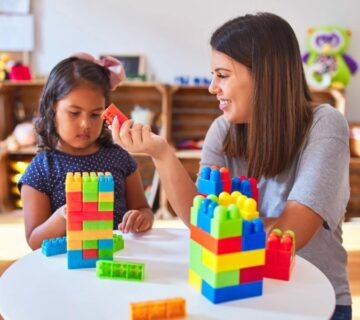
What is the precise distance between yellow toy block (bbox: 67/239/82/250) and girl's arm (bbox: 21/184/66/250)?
203 mm

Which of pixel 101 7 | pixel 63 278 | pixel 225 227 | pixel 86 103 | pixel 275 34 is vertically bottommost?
pixel 63 278

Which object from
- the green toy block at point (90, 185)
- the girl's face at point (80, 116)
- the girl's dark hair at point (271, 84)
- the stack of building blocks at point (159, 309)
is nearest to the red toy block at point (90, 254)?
the green toy block at point (90, 185)

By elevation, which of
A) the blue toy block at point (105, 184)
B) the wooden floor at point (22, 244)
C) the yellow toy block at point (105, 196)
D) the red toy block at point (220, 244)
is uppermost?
the blue toy block at point (105, 184)

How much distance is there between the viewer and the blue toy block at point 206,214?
74 centimetres

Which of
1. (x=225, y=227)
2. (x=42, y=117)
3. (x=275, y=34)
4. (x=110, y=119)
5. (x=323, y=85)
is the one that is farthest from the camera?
(x=323, y=85)

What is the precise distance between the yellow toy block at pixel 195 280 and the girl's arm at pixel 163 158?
0.29 metres

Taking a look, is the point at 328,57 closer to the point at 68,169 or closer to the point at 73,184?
the point at 68,169

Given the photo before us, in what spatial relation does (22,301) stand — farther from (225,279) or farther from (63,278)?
(225,279)

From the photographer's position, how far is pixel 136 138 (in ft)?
3.24

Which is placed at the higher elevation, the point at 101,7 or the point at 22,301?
the point at 101,7

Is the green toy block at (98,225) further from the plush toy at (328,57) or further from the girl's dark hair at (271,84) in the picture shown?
the plush toy at (328,57)

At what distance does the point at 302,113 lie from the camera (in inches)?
44.3

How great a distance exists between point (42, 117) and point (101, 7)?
1.90 m

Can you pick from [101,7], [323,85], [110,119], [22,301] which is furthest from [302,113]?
[101,7]
